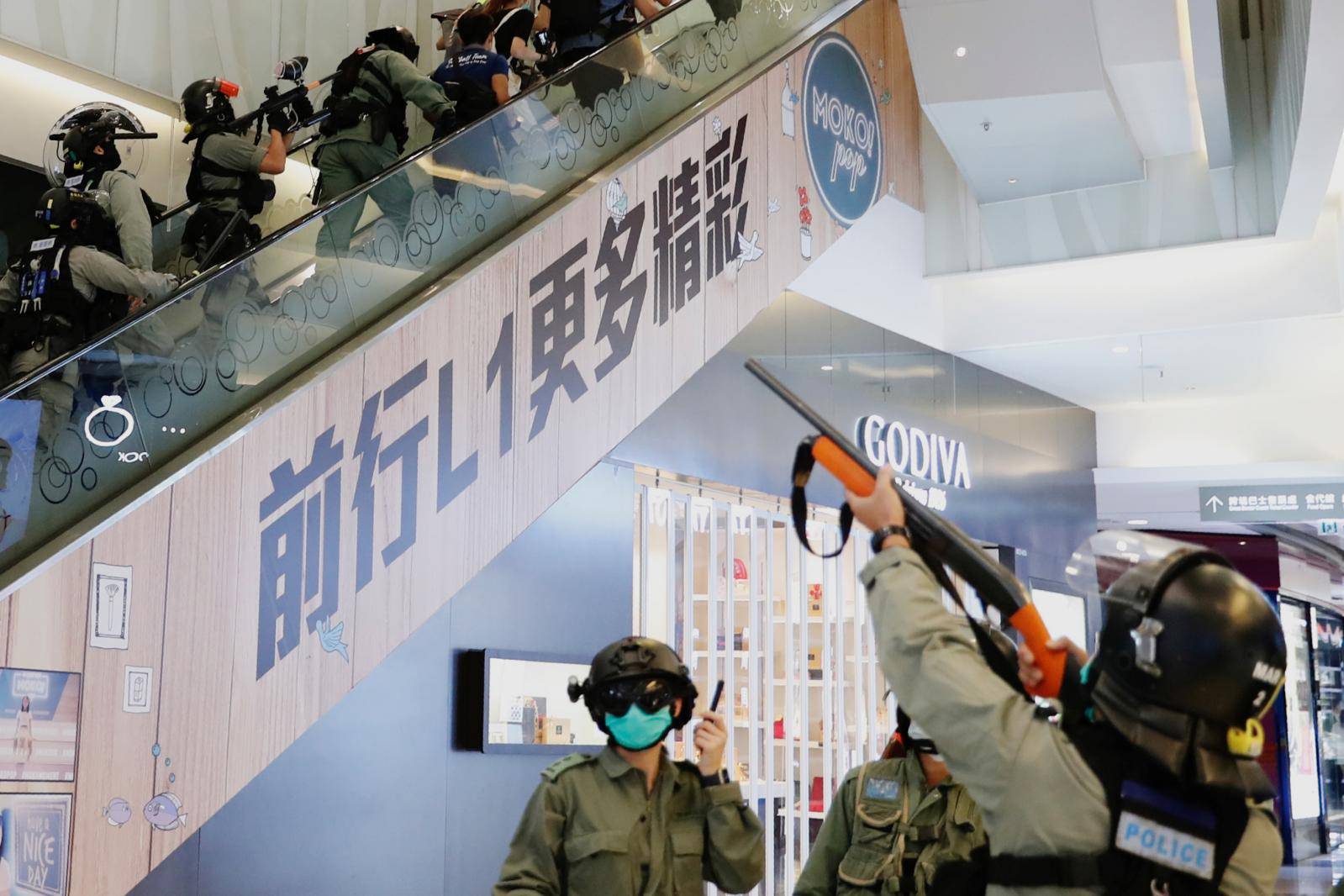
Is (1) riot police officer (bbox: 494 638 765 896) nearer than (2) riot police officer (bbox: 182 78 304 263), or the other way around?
(1) riot police officer (bbox: 494 638 765 896)

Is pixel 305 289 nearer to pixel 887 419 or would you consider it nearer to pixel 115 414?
pixel 115 414

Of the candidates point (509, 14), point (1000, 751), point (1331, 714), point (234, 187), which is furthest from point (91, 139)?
point (1331, 714)

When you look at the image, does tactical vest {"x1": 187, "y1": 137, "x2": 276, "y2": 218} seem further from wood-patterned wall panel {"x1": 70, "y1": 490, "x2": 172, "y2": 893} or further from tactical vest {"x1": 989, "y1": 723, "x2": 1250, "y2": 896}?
tactical vest {"x1": 989, "y1": 723, "x2": 1250, "y2": 896}

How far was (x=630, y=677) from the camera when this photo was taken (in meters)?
3.28

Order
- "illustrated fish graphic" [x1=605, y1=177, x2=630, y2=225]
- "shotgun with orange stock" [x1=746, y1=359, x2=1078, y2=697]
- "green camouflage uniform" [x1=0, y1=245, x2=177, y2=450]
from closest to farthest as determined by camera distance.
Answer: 1. "shotgun with orange stock" [x1=746, y1=359, x2=1078, y2=697]
2. "green camouflage uniform" [x1=0, y1=245, x2=177, y2=450]
3. "illustrated fish graphic" [x1=605, y1=177, x2=630, y2=225]

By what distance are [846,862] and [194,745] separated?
179cm

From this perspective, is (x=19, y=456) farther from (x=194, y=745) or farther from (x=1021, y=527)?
(x=1021, y=527)

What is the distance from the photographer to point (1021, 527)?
1265cm

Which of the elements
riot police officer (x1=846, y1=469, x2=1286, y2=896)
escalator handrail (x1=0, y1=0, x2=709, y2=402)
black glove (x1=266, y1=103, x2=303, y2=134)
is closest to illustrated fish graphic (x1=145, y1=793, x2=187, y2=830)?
escalator handrail (x1=0, y1=0, x2=709, y2=402)

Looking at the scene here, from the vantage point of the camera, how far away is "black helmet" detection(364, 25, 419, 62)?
640 centimetres

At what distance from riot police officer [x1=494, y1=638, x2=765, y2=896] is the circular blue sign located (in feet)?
15.5

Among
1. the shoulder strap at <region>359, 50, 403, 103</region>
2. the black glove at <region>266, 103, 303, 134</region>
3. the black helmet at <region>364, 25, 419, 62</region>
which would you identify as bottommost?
the black glove at <region>266, 103, 303, 134</region>

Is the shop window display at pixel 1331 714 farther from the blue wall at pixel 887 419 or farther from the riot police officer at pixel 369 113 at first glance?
the riot police officer at pixel 369 113

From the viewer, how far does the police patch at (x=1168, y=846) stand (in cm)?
174
